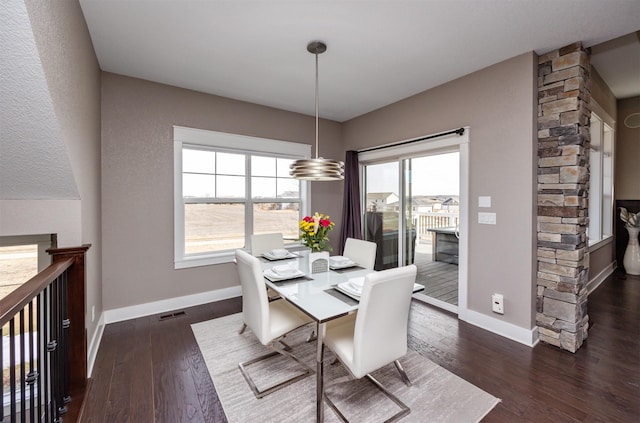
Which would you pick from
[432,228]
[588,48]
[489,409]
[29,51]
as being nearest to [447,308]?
[432,228]

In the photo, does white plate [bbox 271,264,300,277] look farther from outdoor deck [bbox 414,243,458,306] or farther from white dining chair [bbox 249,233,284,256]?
outdoor deck [bbox 414,243,458,306]

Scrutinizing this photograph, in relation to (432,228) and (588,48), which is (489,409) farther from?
(588,48)

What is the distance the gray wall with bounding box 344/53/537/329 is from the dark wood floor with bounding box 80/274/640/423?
1.44 ft

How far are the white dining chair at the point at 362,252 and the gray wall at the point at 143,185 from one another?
71.0 inches

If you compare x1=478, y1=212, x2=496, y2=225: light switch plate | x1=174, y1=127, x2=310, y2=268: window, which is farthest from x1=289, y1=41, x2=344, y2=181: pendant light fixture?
x1=478, y1=212, x2=496, y2=225: light switch plate

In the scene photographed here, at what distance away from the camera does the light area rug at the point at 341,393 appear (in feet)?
5.99

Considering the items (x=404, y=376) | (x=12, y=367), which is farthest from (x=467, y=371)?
(x=12, y=367)

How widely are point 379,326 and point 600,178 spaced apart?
4.67m

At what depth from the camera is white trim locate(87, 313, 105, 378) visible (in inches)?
89.0

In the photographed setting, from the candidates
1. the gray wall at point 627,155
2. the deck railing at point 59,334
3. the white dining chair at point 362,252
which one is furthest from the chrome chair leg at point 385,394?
the gray wall at point 627,155

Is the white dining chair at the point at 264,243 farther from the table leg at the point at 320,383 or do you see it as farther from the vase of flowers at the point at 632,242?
the vase of flowers at the point at 632,242

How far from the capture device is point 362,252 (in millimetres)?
2996

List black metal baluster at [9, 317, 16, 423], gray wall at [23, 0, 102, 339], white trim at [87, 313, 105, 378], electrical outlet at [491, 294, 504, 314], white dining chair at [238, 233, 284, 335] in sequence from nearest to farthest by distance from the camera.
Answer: black metal baluster at [9, 317, 16, 423] < gray wall at [23, 0, 102, 339] < white trim at [87, 313, 105, 378] < electrical outlet at [491, 294, 504, 314] < white dining chair at [238, 233, 284, 335]

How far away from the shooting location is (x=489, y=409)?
1.86 metres
